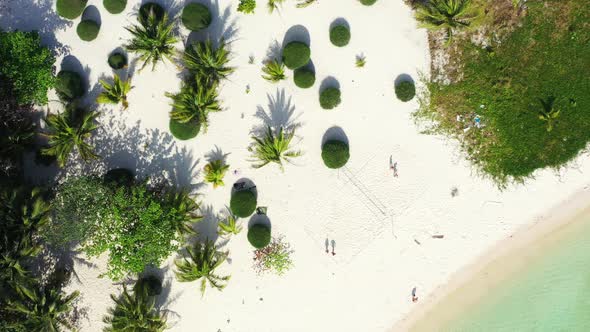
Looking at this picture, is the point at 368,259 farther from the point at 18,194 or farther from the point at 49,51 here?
the point at 49,51

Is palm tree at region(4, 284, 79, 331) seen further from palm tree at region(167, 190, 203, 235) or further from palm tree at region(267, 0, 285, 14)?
palm tree at region(267, 0, 285, 14)

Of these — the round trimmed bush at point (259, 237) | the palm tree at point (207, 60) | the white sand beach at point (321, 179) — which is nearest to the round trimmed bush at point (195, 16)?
the white sand beach at point (321, 179)

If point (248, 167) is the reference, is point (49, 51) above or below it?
above

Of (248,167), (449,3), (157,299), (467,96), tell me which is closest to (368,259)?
(248,167)

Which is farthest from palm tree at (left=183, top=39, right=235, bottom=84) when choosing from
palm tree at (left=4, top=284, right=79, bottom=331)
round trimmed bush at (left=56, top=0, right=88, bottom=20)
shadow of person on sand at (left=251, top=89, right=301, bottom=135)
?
palm tree at (left=4, top=284, right=79, bottom=331)

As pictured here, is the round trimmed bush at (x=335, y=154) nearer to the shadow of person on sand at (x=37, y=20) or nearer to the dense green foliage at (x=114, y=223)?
the dense green foliage at (x=114, y=223)

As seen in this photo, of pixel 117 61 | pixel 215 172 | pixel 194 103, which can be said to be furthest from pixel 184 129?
pixel 117 61
